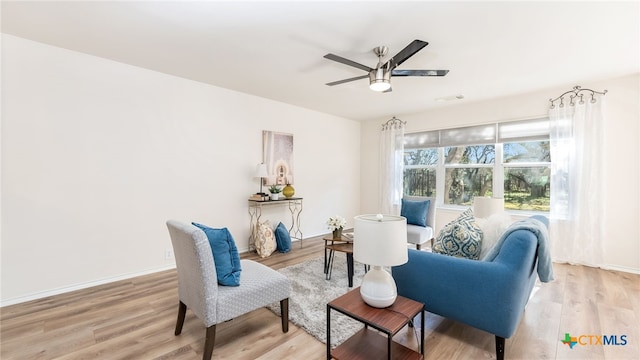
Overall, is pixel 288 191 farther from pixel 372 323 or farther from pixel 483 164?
pixel 483 164

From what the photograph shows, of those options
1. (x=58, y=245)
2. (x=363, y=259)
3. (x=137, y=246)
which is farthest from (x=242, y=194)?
(x=363, y=259)

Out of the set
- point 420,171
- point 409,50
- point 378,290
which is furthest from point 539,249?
point 420,171

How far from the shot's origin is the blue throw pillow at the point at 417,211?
409cm

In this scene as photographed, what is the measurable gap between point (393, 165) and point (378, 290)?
4261mm

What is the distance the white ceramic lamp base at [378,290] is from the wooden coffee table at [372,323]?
4cm

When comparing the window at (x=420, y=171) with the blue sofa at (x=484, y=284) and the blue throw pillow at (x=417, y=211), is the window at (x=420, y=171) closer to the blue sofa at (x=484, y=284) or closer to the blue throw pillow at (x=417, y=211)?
the blue throw pillow at (x=417, y=211)

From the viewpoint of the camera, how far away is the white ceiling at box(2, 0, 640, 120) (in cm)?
206

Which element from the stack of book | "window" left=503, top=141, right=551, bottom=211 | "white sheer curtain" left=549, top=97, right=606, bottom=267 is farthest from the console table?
"white sheer curtain" left=549, top=97, right=606, bottom=267

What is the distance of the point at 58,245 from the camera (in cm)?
273

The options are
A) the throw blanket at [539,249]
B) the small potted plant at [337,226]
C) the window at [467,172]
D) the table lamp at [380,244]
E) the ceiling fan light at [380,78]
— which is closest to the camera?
the table lamp at [380,244]

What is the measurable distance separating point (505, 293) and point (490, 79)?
2962 millimetres

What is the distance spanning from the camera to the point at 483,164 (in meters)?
4.67

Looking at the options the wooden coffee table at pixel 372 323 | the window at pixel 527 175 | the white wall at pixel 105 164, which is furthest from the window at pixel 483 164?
the wooden coffee table at pixel 372 323

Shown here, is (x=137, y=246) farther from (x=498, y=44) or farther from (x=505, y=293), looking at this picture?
(x=498, y=44)
